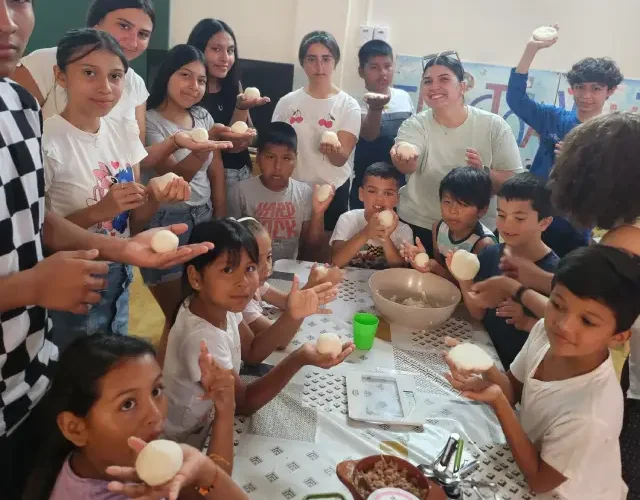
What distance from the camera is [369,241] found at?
2209 millimetres

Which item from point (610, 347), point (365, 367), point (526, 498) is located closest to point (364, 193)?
point (365, 367)

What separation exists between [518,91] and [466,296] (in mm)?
1449

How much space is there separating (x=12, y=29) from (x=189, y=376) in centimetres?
78

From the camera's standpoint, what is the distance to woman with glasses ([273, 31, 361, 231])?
268 centimetres

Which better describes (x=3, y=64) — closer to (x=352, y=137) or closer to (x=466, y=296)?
(x=466, y=296)

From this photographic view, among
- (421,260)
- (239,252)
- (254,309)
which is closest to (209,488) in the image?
(239,252)

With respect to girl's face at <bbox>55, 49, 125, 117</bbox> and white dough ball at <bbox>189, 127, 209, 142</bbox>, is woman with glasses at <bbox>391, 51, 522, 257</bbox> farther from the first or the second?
girl's face at <bbox>55, 49, 125, 117</bbox>

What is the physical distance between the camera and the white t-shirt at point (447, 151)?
7.54ft

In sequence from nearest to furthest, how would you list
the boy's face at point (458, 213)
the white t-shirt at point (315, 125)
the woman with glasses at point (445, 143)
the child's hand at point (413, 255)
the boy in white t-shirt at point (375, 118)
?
1. the child's hand at point (413, 255)
2. the boy's face at point (458, 213)
3. the woman with glasses at point (445, 143)
4. the white t-shirt at point (315, 125)
5. the boy in white t-shirt at point (375, 118)

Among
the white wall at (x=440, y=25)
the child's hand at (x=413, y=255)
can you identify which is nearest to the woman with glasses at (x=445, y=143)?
the child's hand at (x=413, y=255)

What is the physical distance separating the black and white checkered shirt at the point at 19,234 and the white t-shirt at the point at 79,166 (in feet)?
1.61

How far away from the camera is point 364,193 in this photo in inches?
89.4

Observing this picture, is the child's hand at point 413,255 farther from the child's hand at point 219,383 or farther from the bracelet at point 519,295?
the child's hand at point 219,383

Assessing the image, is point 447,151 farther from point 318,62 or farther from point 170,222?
point 170,222
